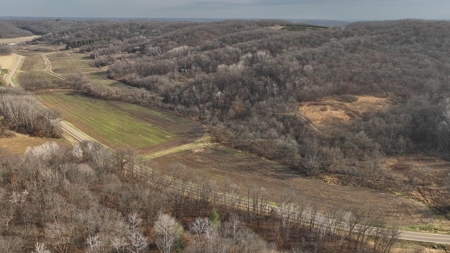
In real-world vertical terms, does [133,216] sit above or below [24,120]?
below

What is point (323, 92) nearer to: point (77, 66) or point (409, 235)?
point (409, 235)

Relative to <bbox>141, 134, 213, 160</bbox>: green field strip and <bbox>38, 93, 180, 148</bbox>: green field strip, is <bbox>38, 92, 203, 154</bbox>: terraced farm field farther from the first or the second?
<bbox>141, 134, 213, 160</bbox>: green field strip

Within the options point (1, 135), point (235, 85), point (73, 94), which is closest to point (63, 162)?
point (1, 135)

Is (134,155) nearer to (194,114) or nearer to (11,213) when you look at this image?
(11,213)

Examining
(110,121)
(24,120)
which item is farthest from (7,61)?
(24,120)

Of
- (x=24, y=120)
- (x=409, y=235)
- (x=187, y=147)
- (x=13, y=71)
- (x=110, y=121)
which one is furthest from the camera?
(x=13, y=71)

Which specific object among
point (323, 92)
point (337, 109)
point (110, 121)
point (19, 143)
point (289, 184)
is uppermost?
point (323, 92)
